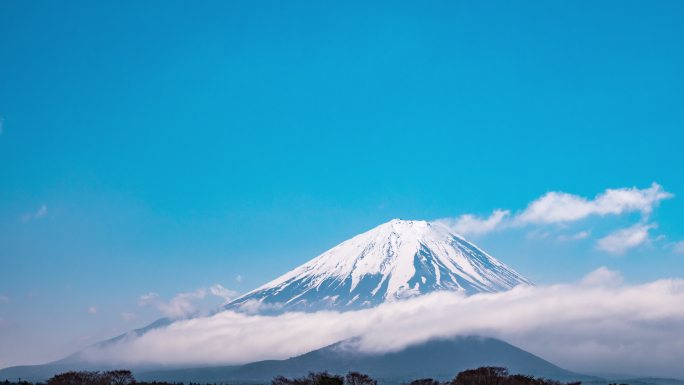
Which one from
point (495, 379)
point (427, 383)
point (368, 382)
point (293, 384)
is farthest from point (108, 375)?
point (495, 379)

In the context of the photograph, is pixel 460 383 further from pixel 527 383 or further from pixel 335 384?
pixel 335 384

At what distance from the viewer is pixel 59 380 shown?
138125 mm

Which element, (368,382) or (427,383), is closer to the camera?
(368,382)

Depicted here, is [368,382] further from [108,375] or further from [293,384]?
[108,375]

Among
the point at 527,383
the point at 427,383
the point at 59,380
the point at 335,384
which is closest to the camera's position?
the point at 335,384

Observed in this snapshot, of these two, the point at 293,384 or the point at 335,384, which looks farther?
the point at 293,384

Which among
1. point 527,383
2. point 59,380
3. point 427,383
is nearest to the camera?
point 527,383

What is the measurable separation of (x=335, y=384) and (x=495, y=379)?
31.5 m

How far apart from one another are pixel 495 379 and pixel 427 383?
833 inches

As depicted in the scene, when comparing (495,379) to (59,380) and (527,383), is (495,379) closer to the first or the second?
(527,383)

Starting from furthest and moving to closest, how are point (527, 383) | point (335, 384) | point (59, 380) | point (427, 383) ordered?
point (427, 383) < point (59, 380) < point (527, 383) < point (335, 384)

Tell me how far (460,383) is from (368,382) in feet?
56.3

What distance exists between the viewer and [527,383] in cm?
12769

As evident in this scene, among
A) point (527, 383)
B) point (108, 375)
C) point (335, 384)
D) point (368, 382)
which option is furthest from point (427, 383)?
point (108, 375)
